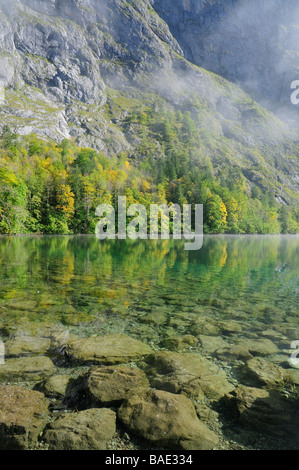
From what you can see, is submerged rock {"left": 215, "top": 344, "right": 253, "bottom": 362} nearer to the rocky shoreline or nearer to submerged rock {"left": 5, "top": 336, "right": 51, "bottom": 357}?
the rocky shoreline

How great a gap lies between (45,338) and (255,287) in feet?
46.5

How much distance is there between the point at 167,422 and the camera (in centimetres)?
462

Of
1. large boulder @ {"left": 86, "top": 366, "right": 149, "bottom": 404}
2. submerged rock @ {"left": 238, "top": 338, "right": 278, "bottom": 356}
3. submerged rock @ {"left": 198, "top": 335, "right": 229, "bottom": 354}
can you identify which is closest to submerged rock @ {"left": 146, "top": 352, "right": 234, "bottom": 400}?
large boulder @ {"left": 86, "top": 366, "right": 149, "bottom": 404}

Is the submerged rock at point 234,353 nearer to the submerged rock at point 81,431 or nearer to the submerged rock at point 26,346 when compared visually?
the submerged rock at point 81,431

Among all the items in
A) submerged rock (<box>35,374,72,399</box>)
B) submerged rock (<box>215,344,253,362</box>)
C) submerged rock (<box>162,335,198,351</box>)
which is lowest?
submerged rock (<box>215,344,253,362</box>)

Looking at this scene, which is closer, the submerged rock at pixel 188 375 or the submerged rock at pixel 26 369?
the submerged rock at pixel 188 375

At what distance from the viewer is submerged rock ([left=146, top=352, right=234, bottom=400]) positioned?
5.99 metres

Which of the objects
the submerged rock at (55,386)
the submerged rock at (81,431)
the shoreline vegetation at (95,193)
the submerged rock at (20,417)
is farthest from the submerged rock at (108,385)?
the shoreline vegetation at (95,193)

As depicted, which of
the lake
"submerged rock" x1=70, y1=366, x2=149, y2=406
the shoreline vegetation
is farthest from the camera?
the shoreline vegetation

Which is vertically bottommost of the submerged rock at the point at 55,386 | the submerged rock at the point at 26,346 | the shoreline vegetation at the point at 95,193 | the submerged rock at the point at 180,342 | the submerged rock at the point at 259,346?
the submerged rock at the point at 259,346

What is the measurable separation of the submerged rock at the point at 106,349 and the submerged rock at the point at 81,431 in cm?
236

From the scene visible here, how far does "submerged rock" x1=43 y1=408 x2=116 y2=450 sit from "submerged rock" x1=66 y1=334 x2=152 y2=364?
7.75ft

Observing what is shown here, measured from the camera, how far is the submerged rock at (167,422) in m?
4.41
